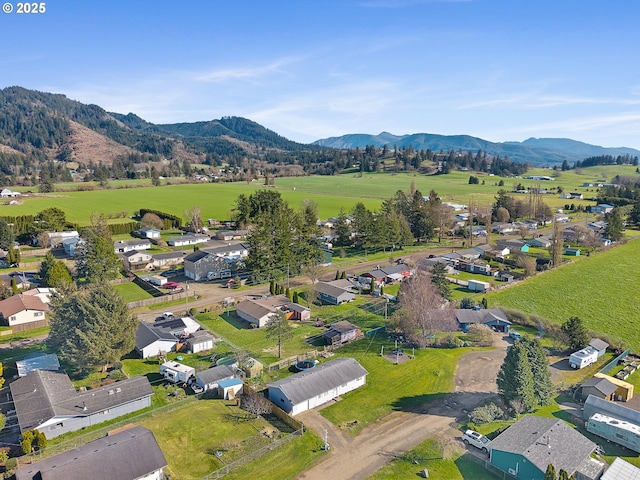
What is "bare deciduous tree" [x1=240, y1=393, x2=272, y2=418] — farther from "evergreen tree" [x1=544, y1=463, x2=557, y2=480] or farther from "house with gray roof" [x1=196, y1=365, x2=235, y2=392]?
"evergreen tree" [x1=544, y1=463, x2=557, y2=480]

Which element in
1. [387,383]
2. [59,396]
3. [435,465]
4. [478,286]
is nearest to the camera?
[435,465]

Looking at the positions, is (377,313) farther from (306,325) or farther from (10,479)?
(10,479)

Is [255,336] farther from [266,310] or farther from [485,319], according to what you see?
[485,319]

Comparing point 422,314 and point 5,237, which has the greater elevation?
point 5,237

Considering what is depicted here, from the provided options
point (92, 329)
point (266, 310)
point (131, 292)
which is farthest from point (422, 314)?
point (131, 292)

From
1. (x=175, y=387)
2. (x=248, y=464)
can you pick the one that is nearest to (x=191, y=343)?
(x=175, y=387)

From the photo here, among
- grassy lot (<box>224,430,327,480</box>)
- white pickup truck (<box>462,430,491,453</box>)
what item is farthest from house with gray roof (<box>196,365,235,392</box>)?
white pickup truck (<box>462,430,491,453</box>)

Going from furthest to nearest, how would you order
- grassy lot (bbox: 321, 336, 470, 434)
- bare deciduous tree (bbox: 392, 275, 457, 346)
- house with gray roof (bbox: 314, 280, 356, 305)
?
house with gray roof (bbox: 314, 280, 356, 305)
bare deciduous tree (bbox: 392, 275, 457, 346)
grassy lot (bbox: 321, 336, 470, 434)
